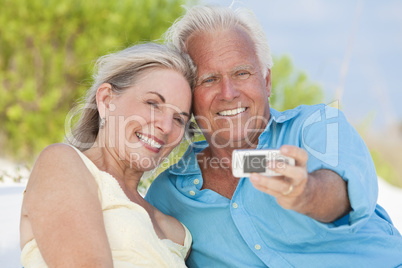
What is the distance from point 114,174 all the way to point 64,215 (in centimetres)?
58

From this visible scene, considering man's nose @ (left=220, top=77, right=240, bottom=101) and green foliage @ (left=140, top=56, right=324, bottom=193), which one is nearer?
man's nose @ (left=220, top=77, right=240, bottom=101)

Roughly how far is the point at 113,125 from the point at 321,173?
1.02m

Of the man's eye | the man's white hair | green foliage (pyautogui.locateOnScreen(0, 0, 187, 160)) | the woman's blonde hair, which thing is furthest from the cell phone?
green foliage (pyautogui.locateOnScreen(0, 0, 187, 160))

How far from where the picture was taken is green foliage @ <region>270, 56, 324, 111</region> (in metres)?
8.01

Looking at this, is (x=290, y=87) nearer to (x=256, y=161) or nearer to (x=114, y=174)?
(x=114, y=174)

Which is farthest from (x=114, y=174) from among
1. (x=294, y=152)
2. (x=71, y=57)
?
(x=71, y=57)

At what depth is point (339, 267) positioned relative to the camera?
229cm

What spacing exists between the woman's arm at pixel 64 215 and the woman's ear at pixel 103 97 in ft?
1.75

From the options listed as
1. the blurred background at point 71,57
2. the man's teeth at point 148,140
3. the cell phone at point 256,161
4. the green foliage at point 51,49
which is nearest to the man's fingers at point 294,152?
the cell phone at point 256,161

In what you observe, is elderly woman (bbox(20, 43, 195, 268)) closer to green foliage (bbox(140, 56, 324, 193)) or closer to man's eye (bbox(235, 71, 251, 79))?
man's eye (bbox(235, 71, 251, 79))

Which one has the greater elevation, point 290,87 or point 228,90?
point 228,90

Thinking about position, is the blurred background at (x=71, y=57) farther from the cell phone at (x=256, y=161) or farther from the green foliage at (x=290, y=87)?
the cell phone at (x=256, y=161)

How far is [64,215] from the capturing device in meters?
1.76

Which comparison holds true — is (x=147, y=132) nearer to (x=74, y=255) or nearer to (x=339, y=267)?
(x=74, y=255)
